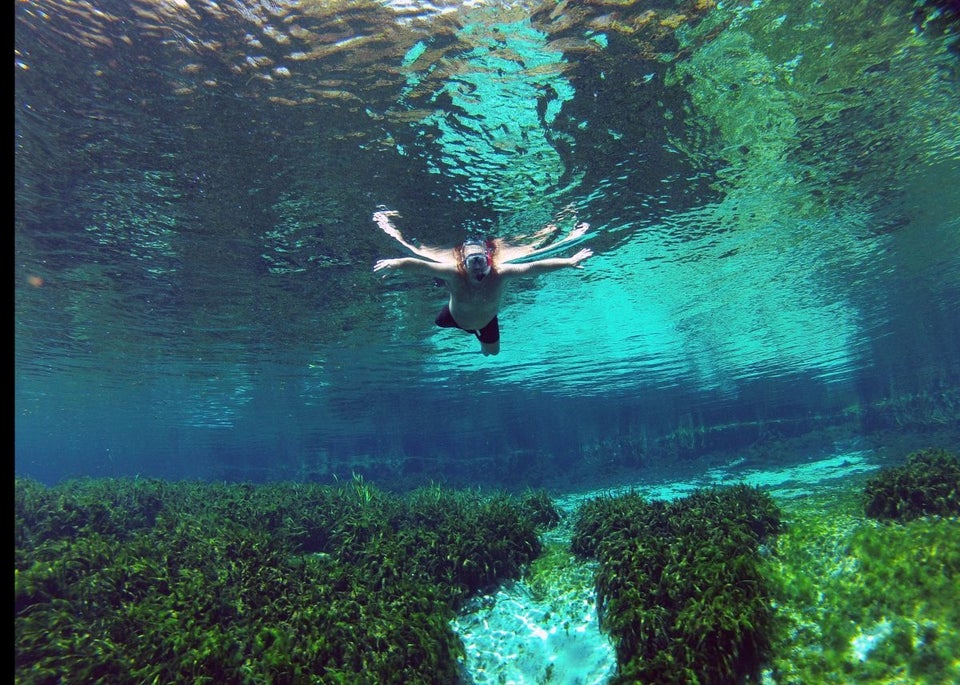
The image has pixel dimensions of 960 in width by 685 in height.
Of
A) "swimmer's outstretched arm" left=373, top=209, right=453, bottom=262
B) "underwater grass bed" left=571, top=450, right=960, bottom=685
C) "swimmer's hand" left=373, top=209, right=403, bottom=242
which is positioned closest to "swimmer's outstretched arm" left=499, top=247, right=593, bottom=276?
"underwater grass bed" left=571, top=450, right=960, bottom=685

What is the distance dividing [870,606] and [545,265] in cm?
624

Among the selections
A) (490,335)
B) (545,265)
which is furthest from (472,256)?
(490,335)

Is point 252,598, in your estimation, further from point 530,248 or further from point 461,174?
point 530,248

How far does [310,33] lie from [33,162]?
7.29 metres

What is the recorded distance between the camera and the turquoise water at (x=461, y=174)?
7863 millimetres

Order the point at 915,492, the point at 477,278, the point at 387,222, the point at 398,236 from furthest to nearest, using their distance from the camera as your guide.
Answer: the point at 398,236 < the point at 387,222 < the point at 915,492 < the point at 477,278

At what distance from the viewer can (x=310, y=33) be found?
7543 millimetres

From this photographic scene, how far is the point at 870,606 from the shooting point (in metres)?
5.67

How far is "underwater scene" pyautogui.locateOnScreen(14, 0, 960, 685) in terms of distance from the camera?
19.6 ft

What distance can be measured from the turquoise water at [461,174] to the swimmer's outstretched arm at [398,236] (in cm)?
32

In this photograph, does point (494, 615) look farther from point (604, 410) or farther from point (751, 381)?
point (604, 410)

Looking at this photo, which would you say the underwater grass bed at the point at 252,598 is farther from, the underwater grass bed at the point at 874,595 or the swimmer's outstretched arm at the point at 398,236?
the swimmer's outstretched arm at the point at 398,236

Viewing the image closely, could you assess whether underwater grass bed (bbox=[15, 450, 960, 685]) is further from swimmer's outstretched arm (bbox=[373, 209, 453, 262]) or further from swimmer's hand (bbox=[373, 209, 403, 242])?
swimmer's hand (bbox=[373, 209, 403, 242])

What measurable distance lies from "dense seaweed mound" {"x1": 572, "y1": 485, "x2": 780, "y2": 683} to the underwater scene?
0.05 meters
